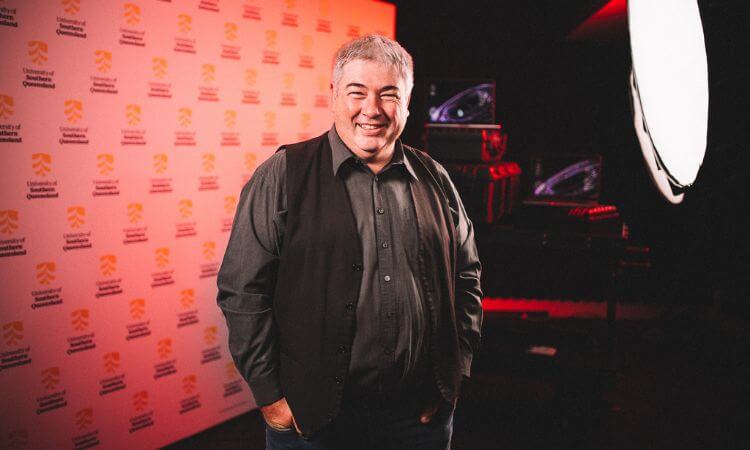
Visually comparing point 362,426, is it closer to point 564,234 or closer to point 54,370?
point 54,370

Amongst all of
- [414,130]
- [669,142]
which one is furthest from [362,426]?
[414,130]

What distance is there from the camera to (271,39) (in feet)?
10.2

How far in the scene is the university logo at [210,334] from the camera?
2961mm

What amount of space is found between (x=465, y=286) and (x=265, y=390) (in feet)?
2.34

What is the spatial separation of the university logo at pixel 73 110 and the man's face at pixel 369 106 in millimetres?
1517

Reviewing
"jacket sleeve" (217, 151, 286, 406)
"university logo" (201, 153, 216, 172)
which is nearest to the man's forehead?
"jacket sleeve" (217, 151, 286, 406)

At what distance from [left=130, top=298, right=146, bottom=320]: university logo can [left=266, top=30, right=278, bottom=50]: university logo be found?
1631mm

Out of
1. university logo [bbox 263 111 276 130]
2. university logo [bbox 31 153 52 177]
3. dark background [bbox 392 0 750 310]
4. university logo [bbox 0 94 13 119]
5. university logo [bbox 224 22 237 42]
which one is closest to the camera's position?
university logo [bbox 0 94 13 119]

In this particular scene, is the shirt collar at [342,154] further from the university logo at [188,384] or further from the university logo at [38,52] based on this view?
the university logo at [188,384]

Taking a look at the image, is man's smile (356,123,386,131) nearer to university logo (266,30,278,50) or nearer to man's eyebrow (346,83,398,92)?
man's eyebrow (346,83,398,92)

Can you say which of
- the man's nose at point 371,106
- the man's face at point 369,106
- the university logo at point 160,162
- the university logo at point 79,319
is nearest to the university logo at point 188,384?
the university logo at point 79,319

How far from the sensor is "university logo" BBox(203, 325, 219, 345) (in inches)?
117

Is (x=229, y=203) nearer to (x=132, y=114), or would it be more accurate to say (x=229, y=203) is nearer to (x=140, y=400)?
(x=132, y=114)

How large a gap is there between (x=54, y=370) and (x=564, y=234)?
8.91 feet
